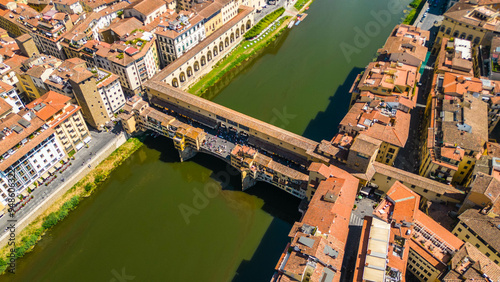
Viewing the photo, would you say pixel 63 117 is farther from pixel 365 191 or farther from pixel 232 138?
pixel 365 191

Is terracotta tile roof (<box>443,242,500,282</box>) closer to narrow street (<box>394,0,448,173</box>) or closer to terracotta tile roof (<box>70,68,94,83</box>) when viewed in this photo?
narrow street (<box>394,0,448,173</box>)

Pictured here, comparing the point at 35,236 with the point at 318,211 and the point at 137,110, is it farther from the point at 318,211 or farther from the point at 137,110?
the point at 318,211

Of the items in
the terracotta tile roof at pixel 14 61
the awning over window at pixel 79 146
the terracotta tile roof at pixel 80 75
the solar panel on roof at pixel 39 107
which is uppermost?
the terracotta tile roof at pixel 80 75

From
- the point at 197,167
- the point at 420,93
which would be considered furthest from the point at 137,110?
the point at 420,93

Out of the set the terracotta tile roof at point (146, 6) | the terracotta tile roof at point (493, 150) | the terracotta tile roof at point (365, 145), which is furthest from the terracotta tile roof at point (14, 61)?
the terracotta tile roof at point (493, 150)

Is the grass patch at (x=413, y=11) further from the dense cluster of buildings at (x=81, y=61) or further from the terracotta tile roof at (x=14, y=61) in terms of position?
the terracotta tile roof at (x=14, y=61)
